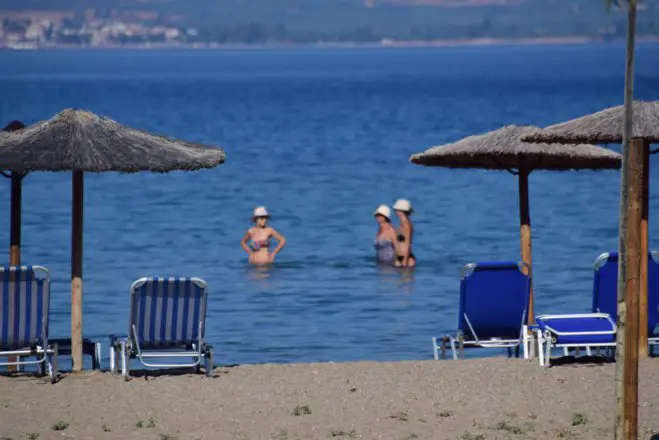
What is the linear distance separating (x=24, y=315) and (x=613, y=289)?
13.3ft

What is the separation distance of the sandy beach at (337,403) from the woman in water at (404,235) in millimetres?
7526

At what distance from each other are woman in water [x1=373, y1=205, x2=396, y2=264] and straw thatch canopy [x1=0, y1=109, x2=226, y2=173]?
26.7 feet

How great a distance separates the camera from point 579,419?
8758mm

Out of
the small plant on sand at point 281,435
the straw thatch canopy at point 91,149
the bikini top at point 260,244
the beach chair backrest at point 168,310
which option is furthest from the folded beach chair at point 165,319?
the bikini top at point 260,244

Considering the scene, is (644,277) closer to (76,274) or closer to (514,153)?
(514,153)

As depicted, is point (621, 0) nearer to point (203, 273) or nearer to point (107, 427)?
point (107, 427)

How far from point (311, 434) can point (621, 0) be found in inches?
117

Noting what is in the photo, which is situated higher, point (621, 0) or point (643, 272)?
point (621, 0)

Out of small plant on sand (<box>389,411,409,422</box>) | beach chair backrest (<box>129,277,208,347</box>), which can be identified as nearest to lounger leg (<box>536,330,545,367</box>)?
small plant on sand (<box>389,411,409,422</box>)

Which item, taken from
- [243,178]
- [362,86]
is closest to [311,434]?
[243,178]

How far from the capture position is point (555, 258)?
21.8 m

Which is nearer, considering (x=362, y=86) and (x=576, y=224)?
(x=576, y=224)

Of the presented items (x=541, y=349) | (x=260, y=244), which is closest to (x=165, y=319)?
(x=541, y=349)

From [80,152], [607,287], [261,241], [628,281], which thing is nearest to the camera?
[628,281]
